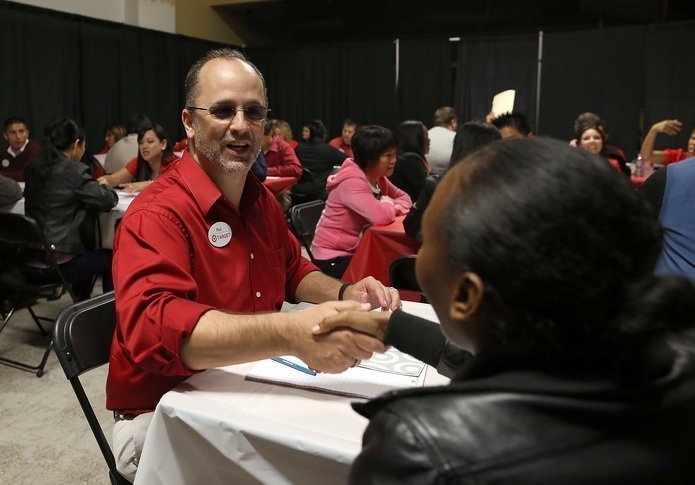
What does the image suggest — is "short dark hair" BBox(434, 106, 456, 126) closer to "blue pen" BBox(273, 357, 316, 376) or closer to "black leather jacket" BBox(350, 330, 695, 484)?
"blue pen" BBox(273, 357, 316, 376)

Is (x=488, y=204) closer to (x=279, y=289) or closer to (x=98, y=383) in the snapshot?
(x=279, y=289)

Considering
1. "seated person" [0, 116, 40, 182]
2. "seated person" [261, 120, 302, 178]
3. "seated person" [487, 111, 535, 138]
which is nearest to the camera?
"seated person" [487, 111, 535, 138]

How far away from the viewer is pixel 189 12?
9.44 m

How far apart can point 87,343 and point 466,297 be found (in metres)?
1.10

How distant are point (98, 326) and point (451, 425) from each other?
115 centimetres

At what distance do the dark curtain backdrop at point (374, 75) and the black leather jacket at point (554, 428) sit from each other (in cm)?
745

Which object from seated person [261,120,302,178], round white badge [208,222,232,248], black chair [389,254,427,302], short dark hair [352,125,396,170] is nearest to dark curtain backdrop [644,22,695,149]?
seated person [261,120,302,178]

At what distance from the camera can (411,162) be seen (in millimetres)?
4094

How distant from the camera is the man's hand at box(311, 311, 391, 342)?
101cm

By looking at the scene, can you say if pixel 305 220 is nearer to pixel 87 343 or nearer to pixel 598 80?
pixel 87 343

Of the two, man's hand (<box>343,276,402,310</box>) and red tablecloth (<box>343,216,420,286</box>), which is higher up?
man's hand (<box>343,276,402,310</box>)

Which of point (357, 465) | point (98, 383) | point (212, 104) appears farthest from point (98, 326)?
point (98, 383)

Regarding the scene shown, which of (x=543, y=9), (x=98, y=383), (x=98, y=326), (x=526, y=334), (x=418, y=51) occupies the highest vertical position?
(x=543, y=9)

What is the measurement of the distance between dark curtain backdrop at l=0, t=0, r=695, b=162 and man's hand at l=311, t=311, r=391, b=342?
22.9ft
